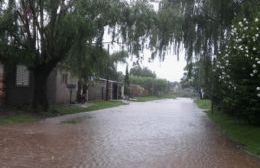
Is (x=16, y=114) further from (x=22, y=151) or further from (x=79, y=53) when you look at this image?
(x=22, y=151)

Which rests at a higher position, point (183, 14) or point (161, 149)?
point (183, 14)

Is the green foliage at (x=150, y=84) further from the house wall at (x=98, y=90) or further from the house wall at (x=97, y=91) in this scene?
the house wall at (x=97, y=91)

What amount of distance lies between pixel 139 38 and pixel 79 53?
11.1ft

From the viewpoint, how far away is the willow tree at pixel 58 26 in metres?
23.7

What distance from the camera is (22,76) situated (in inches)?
1205

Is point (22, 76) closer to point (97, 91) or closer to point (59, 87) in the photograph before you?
point (59, 87)

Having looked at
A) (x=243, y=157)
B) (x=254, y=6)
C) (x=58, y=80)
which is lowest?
(x=243, y=157)

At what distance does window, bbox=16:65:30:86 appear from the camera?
2977cm

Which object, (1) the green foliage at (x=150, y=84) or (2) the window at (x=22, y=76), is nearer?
(2) the window at (x=22, y=76)

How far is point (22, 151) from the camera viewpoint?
1215 cm

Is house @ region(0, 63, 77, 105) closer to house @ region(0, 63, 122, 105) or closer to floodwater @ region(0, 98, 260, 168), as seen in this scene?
house @ region(0, 63, 122, 105)

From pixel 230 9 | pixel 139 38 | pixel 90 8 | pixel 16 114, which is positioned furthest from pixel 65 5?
pixel 230 9

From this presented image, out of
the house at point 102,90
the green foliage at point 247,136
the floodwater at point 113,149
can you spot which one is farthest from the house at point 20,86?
the green foliage at point 247,136

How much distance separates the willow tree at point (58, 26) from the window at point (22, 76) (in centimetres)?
303
